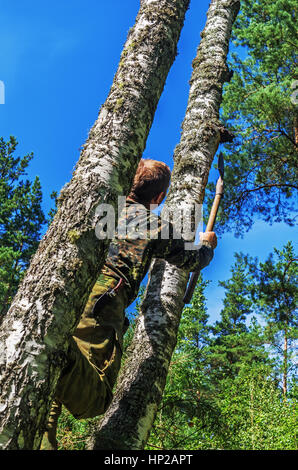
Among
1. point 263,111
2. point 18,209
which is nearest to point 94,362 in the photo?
point 263,111

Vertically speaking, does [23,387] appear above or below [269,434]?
below

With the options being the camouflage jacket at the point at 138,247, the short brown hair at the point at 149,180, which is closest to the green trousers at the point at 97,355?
the camouflage jacket at the point at 138,247

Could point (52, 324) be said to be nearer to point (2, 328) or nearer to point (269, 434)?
point (2, 328)

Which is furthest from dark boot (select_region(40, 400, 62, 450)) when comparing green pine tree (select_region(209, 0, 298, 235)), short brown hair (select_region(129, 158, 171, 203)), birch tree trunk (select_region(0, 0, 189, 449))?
green pine tree (select_region(209, 0, 298, 235))

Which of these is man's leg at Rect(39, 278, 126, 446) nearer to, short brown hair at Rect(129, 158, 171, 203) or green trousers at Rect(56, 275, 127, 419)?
green trousers at Rect(56, 275, 127, 419)

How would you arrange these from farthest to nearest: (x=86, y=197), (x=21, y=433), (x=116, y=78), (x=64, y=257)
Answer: (x=116, y=78), (x=86, y=197), (x=64, y=257), (x=21, y=433)

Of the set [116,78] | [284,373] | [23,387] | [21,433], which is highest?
[284,373]

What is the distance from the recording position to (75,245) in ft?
5.85

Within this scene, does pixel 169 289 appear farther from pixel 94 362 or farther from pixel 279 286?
pixel 279 286

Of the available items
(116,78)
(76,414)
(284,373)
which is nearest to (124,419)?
(76,414)

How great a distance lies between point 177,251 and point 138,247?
0.27m

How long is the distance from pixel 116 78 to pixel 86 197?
32.7 inches

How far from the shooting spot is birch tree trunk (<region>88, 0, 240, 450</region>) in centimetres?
244

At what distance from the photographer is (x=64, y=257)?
175cm
